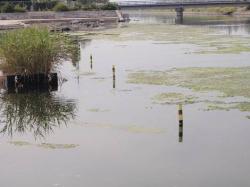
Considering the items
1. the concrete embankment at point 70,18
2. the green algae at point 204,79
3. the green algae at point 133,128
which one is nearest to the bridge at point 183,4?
the concrete embankment at point 70,18

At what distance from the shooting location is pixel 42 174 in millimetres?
17016

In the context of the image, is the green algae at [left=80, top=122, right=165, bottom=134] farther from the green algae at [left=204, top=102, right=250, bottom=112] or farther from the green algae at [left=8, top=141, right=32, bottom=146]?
the green algae at [left=204, top=102, right=250, bottom=112]

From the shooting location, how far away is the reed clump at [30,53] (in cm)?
3219

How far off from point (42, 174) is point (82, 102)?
37.3 feet

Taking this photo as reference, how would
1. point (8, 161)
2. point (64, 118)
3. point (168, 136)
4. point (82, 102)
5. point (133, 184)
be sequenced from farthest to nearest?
point (82, 102)
point (64, 118)
point (168, 136)
point (8, 161)
point (133, 184)

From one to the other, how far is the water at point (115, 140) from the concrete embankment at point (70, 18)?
2645 inches

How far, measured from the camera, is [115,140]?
2061 cm

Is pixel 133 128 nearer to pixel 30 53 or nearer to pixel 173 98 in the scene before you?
pixel 173 98

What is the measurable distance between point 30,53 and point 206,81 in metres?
10.5

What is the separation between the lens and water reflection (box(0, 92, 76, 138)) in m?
23.0

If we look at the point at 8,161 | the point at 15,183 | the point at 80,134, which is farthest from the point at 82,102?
the point at 15,183

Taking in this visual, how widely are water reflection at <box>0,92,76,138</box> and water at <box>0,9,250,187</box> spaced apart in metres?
0.04

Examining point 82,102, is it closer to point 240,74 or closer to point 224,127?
point 224,127

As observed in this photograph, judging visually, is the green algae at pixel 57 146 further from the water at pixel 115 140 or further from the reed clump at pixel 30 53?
the reed clump at pixel 30 53
